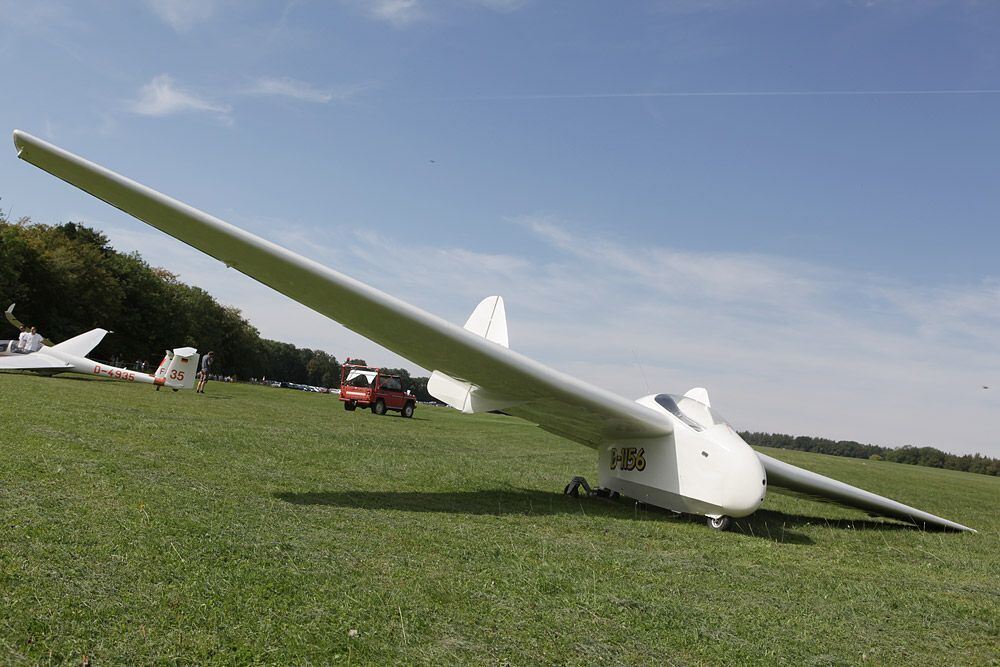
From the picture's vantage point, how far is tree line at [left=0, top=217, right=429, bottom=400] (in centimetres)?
4397

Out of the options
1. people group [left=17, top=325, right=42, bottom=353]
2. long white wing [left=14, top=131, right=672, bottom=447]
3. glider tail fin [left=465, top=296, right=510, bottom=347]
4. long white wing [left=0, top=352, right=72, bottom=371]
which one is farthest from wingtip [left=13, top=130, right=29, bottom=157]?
people group [left=17, top=325, right=42, bottom=353]

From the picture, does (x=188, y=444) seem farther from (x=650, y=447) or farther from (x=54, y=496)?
(x=650, y=447)

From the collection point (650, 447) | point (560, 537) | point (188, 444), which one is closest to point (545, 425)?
point (650, 447)

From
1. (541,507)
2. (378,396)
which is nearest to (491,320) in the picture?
(541,507)

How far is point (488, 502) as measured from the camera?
681 centimetres

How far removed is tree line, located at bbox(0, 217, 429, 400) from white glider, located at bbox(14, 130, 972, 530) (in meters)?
23.2

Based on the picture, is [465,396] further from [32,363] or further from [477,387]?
[32,363]

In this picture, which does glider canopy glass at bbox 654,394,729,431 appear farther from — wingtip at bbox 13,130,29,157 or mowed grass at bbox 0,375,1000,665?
wingtip at bbox 13,130,29,157

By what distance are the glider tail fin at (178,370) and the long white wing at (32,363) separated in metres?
3.43

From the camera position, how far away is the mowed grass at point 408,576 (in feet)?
9.09

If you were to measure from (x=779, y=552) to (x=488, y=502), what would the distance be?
2.80 m

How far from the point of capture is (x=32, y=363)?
2106cm

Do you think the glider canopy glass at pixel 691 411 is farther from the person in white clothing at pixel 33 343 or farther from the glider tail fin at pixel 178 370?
the person in white clothing at pixel 33 343

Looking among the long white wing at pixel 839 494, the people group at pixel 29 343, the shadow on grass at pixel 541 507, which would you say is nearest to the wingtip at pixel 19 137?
the shadow on grass at pixel 541 507
